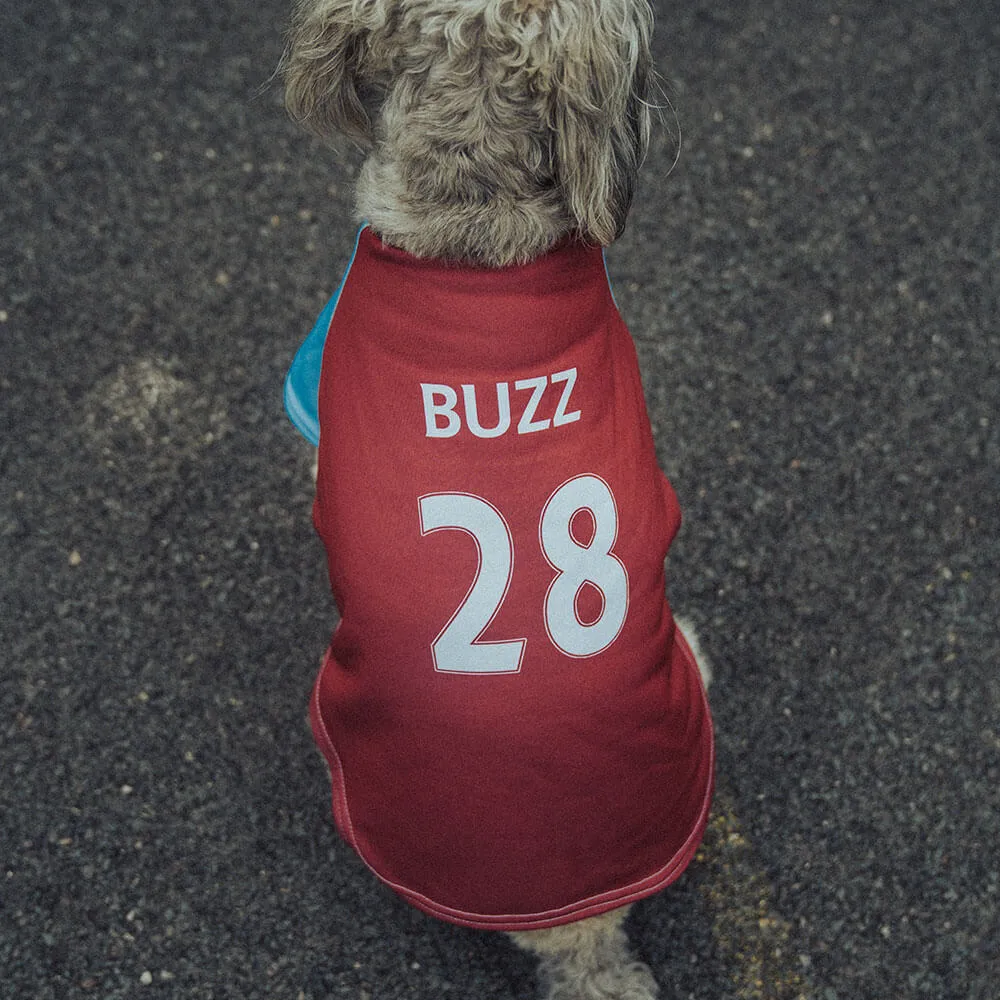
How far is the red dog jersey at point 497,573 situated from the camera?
1.88m

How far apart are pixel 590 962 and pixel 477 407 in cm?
128

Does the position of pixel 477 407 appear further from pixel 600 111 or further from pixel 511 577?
pixel 600 111

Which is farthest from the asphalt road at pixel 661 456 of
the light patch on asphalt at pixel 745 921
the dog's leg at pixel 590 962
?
the dog's leg at pixel 590 962

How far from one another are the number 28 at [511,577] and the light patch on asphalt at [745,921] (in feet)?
3.58

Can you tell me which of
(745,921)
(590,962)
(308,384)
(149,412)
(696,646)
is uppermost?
(308,384)

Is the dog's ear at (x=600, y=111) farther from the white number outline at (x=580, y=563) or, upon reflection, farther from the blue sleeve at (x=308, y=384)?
the blue sleeve at (x=308, y=384)

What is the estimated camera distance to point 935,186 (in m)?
3.50

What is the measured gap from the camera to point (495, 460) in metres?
1.88

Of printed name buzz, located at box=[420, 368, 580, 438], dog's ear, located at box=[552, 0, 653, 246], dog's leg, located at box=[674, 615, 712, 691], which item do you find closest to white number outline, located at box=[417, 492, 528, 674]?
printed name buzz, located at box=[420, 368, 580, 438]

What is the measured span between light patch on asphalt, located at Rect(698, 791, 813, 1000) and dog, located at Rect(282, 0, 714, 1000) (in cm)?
74

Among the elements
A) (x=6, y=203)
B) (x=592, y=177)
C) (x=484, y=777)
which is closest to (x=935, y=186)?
(x=592, y=177)

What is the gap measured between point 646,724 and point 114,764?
1.48 m

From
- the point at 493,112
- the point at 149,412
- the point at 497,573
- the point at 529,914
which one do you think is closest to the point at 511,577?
the point at 497,573

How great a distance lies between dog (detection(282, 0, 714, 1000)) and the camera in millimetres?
1874
